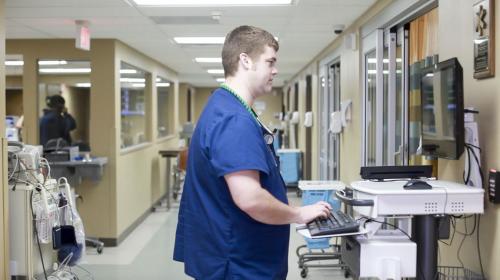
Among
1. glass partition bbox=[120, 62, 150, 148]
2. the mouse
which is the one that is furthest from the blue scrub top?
glass partition bbox=[120, 62, 150, 148]

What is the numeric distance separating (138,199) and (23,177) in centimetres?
332

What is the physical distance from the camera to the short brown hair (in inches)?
69.2

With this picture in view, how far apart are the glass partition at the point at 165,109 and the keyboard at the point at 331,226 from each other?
870cm

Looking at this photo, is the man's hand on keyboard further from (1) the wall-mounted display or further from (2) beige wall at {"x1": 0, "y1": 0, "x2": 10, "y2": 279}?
(2) beige wall at {"x1": 0, "y1": 0, "x2": 10, "y2": 279}

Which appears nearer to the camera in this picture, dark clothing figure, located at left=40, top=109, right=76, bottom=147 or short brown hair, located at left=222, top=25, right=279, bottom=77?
short brown hair, located at left=222, top=25, right=279, bottom=77

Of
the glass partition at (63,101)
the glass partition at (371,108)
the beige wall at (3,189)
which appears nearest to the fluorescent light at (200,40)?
the glass partition at (63,101)

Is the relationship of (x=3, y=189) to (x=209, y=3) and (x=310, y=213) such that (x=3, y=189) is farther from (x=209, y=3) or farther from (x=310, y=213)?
(x=310, y=213)

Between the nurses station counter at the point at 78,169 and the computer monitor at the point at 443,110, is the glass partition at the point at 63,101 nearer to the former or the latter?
the nurses station counter at the point at 78,169

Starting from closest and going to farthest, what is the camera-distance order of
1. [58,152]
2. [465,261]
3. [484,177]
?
1. [484,177]
2. [465,261]
3. [58,152]

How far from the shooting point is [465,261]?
2.68 meters

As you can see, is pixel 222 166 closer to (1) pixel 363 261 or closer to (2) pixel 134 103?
(1) pixel 363 261

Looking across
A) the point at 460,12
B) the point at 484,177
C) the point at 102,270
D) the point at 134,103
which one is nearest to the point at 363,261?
the point at 484,177

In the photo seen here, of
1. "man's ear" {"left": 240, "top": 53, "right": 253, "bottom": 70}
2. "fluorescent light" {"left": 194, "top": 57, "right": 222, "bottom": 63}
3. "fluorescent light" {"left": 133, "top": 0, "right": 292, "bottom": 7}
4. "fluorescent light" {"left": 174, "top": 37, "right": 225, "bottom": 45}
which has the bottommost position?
"man's ear" {"left": 240, "top": 53, "right": 253, "bottom": 70}

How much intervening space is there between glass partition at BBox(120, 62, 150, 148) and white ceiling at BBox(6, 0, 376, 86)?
979 mm
